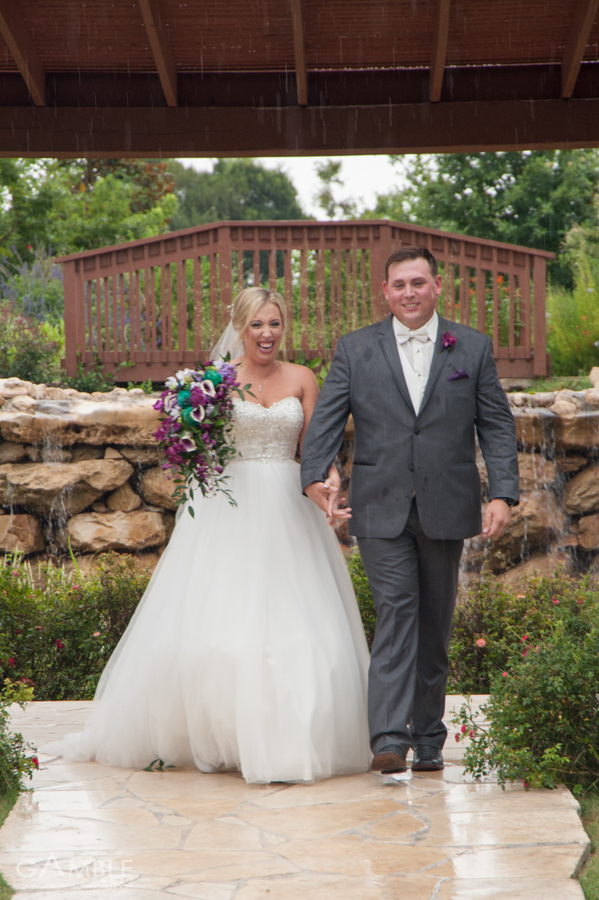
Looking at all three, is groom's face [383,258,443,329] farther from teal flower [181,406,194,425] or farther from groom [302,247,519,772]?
teal flower [181,406,194,425]

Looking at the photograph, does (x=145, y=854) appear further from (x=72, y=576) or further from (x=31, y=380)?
(x=31, y=380)

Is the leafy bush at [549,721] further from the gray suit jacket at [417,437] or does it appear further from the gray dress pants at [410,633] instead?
the gray suit jacket at [417,437]

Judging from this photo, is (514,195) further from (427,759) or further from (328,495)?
(427,759)

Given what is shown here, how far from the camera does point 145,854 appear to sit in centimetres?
313

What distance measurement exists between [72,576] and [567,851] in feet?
17.8

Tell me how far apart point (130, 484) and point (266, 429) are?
431 cm

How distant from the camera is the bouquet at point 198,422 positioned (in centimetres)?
439

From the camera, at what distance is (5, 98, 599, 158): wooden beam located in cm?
495

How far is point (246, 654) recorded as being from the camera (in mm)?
4047

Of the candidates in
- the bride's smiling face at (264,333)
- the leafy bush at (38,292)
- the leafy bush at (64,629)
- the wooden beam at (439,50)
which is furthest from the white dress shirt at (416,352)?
the leafy bush at (38,292)

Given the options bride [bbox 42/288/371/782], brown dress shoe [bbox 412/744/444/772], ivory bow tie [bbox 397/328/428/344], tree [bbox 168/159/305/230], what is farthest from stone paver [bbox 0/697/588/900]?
tree [bbox 168/159/305/230]

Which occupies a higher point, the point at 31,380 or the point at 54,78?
the point at 54,78

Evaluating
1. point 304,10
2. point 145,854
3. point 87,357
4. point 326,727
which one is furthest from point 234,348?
point 87,357

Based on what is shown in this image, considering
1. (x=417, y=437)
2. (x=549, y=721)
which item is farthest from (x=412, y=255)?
(x=549, y=721)
